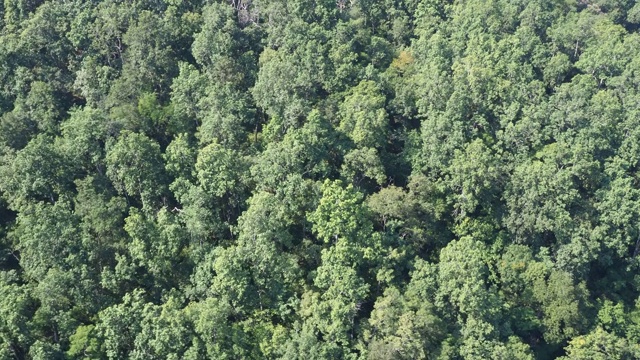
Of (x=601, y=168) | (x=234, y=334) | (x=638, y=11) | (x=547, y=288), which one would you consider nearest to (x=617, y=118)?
(x=601, y=168)

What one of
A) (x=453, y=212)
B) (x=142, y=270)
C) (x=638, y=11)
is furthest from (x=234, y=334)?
(x=638, y=11)

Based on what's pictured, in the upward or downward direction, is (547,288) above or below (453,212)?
below

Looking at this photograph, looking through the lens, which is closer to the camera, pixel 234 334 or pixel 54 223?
pixel 234 334

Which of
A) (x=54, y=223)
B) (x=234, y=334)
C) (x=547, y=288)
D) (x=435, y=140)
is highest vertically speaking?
(x=435, y=140)

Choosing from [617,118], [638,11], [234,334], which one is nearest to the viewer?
[234,334]

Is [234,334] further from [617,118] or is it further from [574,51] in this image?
[574,51]

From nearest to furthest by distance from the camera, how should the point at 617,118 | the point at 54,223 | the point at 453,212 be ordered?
the point at 54,223 < the point at 453,212 < the point at 617,118
